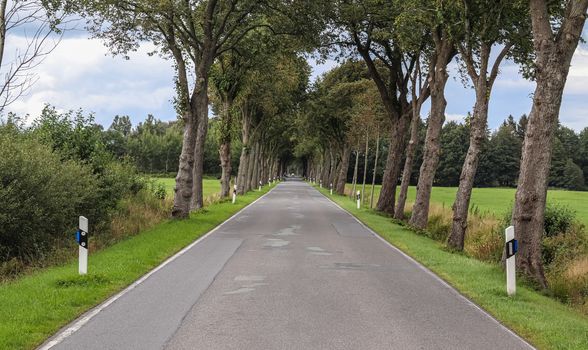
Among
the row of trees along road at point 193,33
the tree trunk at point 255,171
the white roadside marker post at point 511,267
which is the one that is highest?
the row of trees along road at point 193,33

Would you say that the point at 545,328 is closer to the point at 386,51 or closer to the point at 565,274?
the point at 565,274

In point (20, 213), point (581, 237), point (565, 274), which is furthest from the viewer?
point (581, 237)

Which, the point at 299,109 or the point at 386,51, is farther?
the point at 299,109

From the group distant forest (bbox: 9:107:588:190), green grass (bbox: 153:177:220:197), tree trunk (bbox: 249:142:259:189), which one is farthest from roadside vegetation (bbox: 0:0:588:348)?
distant forest (bbox: 9:107:588:190)

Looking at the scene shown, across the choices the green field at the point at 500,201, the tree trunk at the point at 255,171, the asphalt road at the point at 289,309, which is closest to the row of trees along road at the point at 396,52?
the asphalt road at the point at 289,309

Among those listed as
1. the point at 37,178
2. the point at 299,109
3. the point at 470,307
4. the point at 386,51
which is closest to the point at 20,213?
the point at 37,178

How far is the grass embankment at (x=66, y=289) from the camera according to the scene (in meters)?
6.34

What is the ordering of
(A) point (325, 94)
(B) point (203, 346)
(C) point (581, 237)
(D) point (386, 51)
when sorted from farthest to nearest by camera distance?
1. (A) point (325, 94)
2. (D) point (386, 51)
3. (C) point (581, 237)
4. (B) point (203, 346)

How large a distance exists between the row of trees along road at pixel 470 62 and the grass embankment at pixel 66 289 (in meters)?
7.83

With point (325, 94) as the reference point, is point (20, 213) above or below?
below

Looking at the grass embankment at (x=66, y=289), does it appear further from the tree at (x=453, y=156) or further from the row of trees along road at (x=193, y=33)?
the tree at (x=453, y=156)

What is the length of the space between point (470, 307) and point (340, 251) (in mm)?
6005

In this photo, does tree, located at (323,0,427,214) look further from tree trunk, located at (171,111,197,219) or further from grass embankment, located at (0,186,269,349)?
grass embankment, located at (0,186,269,349)

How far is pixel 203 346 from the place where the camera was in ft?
19.0
